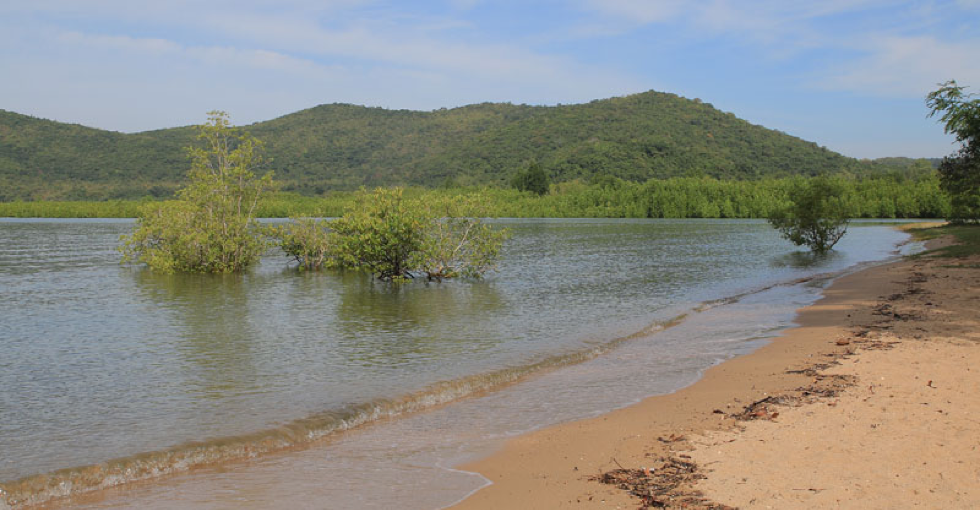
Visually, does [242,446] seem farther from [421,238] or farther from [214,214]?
[214,214]

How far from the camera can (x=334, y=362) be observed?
13.3 meters

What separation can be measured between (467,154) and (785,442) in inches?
7072

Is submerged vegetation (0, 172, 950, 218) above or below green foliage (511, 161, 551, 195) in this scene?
below

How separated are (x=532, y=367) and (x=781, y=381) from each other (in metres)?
4.35

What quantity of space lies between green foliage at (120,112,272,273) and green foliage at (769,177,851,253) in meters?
32.5

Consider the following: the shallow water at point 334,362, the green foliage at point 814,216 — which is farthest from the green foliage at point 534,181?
the shallow water at point 334,362

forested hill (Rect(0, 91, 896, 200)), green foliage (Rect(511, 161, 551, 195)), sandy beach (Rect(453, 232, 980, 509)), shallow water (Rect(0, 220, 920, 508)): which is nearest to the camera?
sandy beach (Rect(453, 232, 980, 509))

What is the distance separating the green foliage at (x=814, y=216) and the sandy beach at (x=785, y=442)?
111 feet

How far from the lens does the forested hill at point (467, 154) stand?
150625mm

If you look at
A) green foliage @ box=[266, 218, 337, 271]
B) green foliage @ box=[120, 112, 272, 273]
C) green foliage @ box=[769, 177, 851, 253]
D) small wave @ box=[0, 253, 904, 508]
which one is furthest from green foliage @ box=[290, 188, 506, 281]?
green foliage @ box=[769, 177, 851, 253]

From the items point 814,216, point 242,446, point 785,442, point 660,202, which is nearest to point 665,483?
point 785,442

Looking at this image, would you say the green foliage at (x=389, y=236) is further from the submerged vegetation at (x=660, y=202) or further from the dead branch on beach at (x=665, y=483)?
the submerged vegetation at (x=660, y=202)

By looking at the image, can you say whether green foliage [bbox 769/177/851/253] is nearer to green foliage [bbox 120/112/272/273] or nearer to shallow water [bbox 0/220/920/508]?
shallow water [bbox 0/220/920/508]

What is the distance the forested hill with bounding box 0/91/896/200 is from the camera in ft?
494
